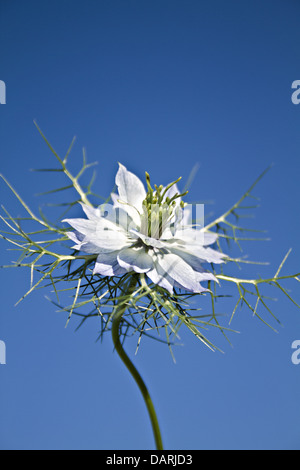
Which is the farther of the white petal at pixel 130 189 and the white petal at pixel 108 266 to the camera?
the white petal at pixel 130 189

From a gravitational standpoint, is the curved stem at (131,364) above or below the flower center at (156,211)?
below

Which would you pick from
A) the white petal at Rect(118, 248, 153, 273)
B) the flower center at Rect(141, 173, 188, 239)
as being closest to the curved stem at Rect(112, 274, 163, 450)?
the white petal at Rect(118, 248, 153, 273)

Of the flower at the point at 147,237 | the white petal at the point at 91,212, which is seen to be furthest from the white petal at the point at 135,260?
the white petal at the point at 91,212

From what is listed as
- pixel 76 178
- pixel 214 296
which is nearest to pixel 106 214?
pixel 76 178

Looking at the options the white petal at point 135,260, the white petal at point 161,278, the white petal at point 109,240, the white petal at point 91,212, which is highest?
the white petal at point 91,212

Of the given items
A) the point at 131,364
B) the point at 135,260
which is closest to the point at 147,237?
the point at 135,260

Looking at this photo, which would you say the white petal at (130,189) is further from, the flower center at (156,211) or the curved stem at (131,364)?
the curved stem at (131,364)

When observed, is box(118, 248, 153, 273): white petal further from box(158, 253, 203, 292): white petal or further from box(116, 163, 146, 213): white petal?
box(116, 163, 146, 213): white petal

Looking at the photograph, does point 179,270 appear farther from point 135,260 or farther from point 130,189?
point 130,189
